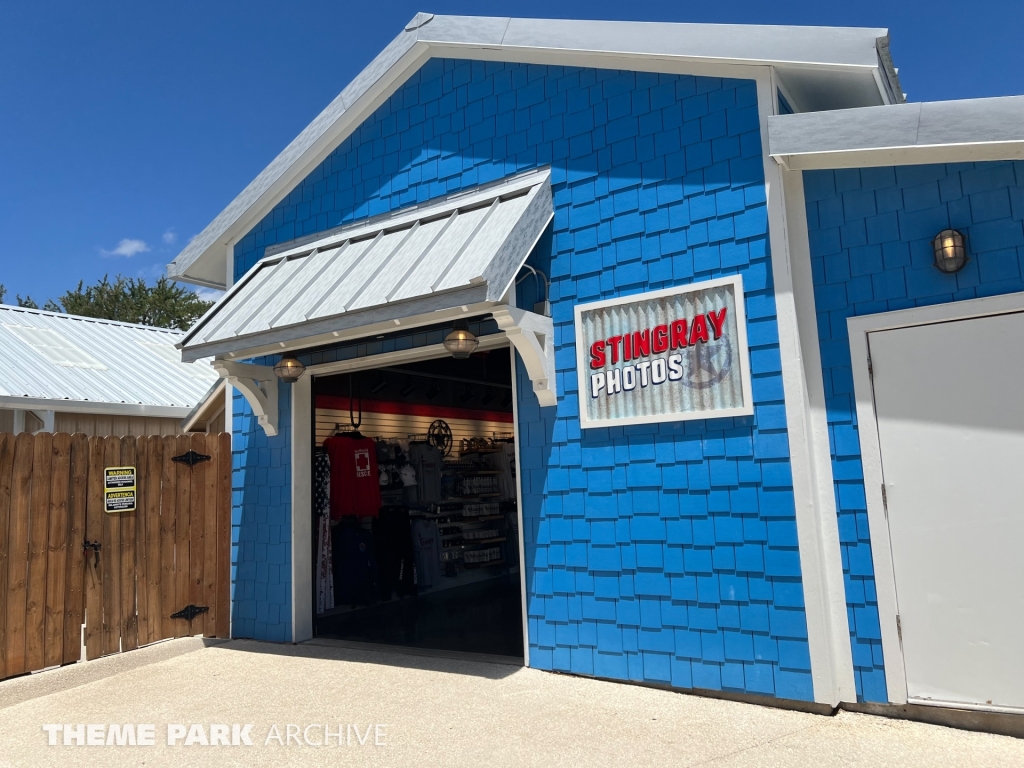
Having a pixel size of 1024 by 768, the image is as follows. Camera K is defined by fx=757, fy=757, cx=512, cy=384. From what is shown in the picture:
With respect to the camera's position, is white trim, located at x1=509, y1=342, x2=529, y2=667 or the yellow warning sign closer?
white trim, located at x1=509, y1=342, x2=529, y2=667

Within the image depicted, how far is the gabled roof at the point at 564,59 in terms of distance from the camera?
15.7ft

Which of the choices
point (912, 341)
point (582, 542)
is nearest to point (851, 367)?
point (912, 341)

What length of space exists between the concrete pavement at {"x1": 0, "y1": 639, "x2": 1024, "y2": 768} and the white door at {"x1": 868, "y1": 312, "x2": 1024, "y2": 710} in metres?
0.38

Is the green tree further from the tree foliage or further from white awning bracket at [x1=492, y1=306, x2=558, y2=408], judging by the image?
white awning bracket at [x1=492, y1=306, x2=558, y2=408]

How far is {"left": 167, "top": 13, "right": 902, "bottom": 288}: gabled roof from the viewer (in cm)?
479

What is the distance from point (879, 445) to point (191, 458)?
5935 mm

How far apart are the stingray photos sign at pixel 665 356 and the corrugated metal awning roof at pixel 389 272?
2.76ft

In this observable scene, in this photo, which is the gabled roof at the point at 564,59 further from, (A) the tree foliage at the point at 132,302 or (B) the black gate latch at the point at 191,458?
(A) the tree foliage at the point at 132,302

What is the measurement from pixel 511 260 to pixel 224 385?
178 inches

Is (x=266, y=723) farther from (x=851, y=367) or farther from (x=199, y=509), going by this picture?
(x=851, y=367)

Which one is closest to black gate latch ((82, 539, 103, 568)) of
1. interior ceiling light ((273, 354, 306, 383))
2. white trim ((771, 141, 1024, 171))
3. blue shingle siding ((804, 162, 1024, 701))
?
interior ceiling light ((273, 354, 306, 383))

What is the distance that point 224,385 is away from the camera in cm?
830

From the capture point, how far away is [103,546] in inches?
254

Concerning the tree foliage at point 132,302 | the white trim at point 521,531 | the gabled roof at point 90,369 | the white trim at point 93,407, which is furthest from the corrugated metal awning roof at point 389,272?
the tree foliage at point 132,302
